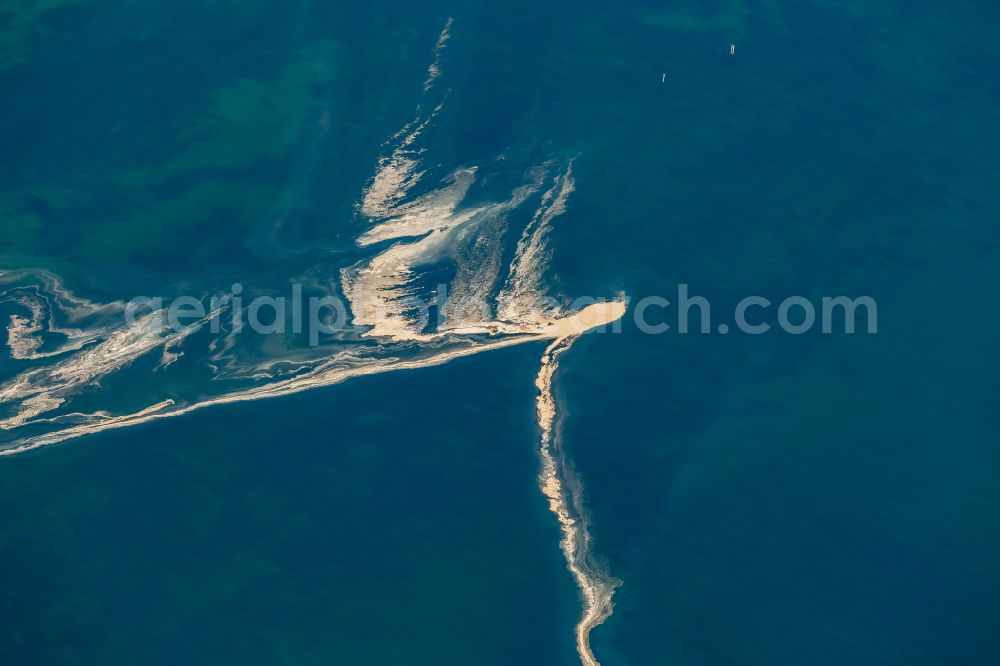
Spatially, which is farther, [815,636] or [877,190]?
[877,190]

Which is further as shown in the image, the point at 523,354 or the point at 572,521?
the point at 523,354

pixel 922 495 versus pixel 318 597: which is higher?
pixel 922 495

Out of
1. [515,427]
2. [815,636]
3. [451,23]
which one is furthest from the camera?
[451,23]

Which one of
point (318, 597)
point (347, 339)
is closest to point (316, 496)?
point (318, 597)

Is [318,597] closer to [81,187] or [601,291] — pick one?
[601,291]
